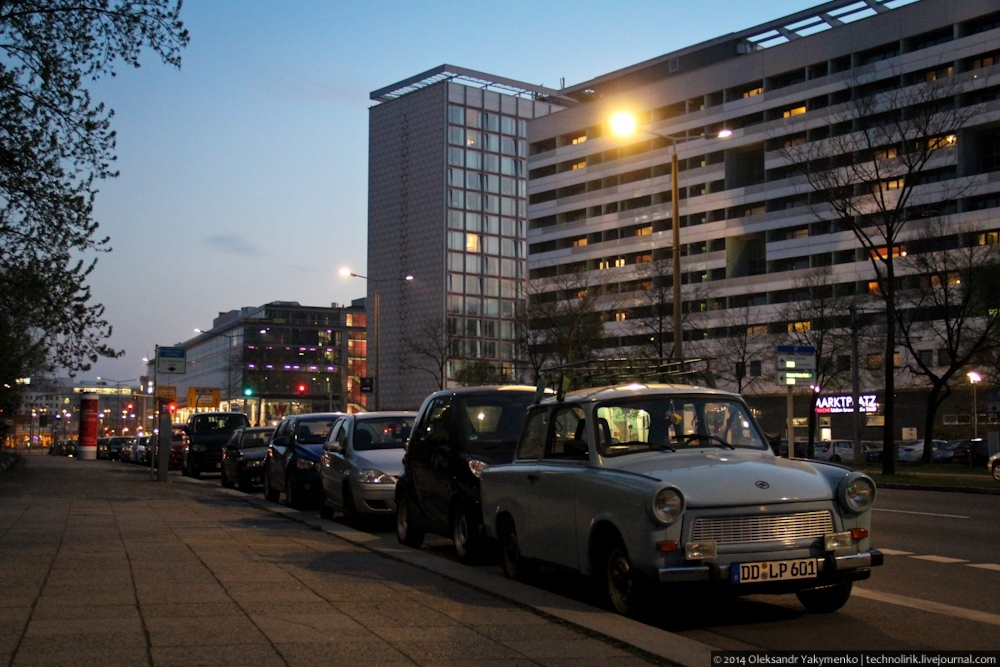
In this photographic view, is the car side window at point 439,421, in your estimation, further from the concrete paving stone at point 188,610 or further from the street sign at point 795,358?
the street sign at point 795,358

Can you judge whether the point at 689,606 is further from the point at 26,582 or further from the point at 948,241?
the point at 948,241

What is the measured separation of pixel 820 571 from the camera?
7.82 meters

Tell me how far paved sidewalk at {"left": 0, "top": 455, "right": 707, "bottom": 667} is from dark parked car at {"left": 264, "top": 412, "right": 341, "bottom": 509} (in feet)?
22.3

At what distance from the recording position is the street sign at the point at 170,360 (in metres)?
31.3

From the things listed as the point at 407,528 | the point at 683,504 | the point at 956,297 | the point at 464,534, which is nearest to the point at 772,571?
the point at 683,504

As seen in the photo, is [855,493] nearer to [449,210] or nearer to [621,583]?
[621,583]

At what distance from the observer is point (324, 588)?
932 cm

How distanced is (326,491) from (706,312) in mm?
71971

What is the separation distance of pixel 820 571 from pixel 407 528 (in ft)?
22.2

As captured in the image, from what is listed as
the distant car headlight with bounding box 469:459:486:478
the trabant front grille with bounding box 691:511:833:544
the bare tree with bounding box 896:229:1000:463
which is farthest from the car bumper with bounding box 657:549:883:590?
the bare tree with bounding box 896:229:1000:463

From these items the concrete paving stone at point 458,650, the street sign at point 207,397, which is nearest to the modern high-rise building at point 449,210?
the street sign at point 207,397

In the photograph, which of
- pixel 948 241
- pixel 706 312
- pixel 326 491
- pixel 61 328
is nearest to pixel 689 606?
pixel 326 491

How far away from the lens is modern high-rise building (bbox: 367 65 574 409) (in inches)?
5261

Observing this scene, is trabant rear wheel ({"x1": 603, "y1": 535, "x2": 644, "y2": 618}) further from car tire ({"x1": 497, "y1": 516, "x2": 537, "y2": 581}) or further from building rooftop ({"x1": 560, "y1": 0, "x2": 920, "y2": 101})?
building rooftop ({"x1": 560, "y1": 0, "x2": 920, "y2": 101})
